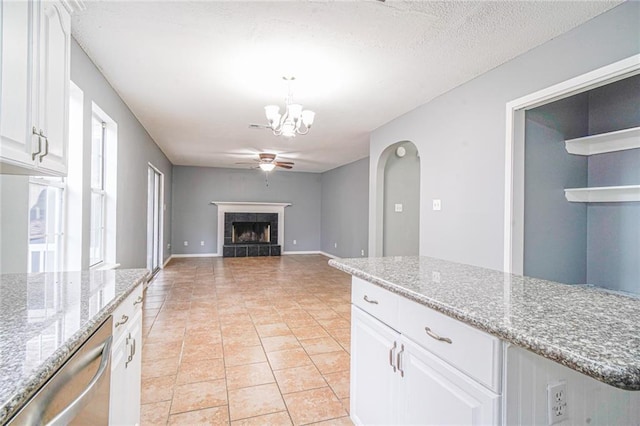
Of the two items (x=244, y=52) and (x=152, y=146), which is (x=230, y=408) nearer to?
(x=244, y=52)

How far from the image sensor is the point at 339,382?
2.32 meters

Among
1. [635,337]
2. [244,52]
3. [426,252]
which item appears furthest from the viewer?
[426,252]

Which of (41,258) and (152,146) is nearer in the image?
(41,258)

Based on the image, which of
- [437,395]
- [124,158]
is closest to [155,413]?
[437,395]

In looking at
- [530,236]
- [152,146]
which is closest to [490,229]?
[530,236]

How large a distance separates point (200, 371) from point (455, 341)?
2.12 metres

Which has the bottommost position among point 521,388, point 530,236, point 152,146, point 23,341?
point 521,388

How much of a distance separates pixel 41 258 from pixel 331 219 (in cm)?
731

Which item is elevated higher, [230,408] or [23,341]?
[23,341]

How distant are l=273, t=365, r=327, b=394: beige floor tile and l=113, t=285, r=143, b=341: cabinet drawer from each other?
118 cm

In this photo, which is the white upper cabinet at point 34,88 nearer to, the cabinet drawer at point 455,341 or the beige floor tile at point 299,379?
the cabinet drawer at point 455,341

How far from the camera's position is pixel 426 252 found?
3562mm

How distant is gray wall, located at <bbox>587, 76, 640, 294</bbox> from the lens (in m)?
2.56

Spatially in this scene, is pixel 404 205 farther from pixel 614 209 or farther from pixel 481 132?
pixel 614 209
